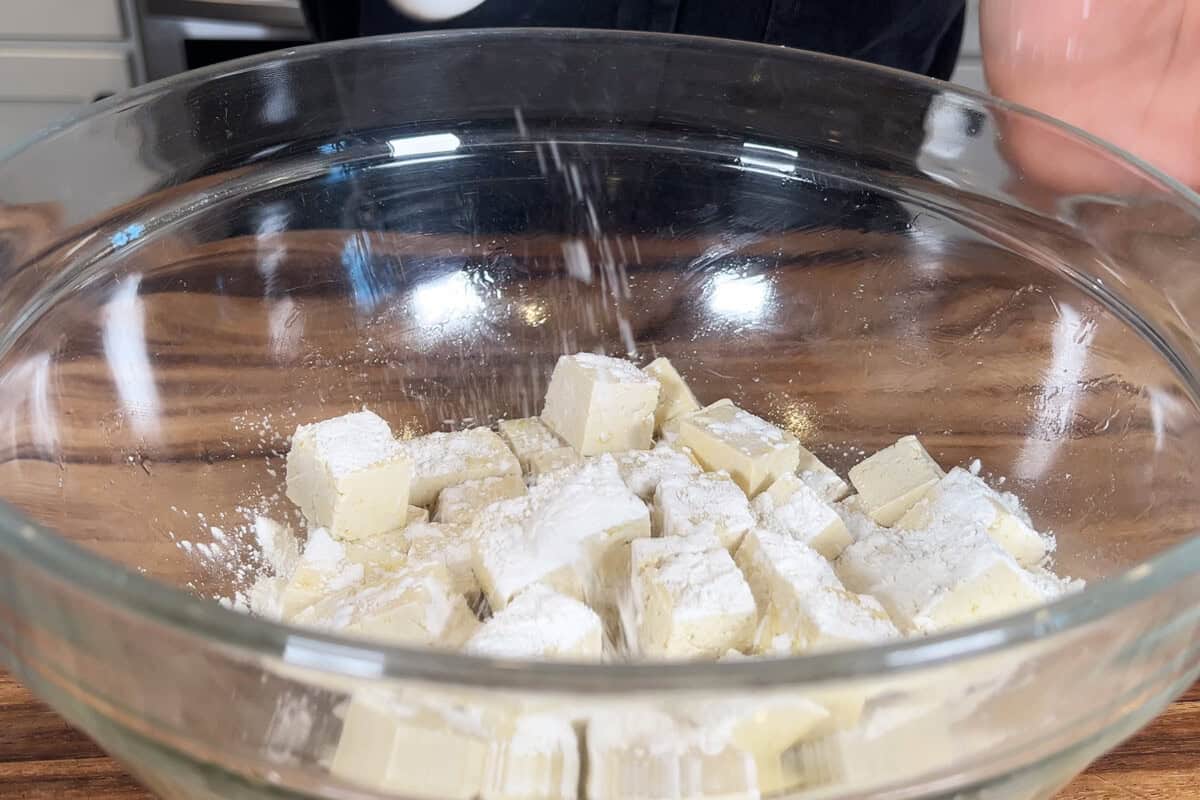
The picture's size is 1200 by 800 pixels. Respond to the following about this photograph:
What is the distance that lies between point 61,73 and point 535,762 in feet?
7.21

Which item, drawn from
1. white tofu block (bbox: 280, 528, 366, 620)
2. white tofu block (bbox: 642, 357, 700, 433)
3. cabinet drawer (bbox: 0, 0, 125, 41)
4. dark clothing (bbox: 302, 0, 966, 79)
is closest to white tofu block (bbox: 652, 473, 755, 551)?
white tofu block (bbox: 642, 357, 700, 433)

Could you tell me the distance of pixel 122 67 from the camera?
→ 7.35ft

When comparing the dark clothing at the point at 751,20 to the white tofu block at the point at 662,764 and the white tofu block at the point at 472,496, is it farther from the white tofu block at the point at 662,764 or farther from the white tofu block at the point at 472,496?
the white tofu block at the point at 662,764

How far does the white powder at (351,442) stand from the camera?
845 mm

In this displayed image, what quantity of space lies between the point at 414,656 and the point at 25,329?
528 millimetres

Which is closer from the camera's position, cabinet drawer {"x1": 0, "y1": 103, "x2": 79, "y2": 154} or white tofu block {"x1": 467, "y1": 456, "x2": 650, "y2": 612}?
white tofu block {"x1": 467, "y1": 456, "x2": 650, "y2": 612}

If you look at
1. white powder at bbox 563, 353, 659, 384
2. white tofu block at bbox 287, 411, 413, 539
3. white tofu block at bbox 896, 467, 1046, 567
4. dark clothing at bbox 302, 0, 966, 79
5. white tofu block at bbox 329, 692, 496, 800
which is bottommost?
white tofu block at bbox 329, 692, 496, 800

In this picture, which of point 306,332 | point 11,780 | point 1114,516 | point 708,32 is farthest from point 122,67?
point 1114,516

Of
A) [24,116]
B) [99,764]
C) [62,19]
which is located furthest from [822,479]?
[24,116]

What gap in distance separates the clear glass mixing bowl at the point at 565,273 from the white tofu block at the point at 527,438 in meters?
0.05

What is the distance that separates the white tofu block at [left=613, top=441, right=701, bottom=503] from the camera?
0.90 m

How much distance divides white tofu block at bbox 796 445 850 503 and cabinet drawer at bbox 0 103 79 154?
196 cm

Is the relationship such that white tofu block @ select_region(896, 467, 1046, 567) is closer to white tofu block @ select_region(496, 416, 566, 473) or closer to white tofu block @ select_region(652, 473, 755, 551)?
white tofu block @ select_region(652, 473, 755, 551)

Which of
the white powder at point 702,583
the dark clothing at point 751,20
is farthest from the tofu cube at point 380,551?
the dark clothing at point 751,20
